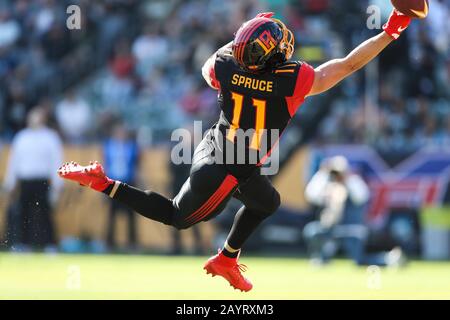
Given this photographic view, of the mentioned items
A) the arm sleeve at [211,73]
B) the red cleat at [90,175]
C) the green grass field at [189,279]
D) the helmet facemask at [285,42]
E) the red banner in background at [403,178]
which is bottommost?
the green grass field at [189,279]

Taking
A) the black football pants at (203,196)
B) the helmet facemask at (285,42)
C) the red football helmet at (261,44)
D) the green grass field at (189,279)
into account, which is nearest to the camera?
the red football helmet at (261,44)

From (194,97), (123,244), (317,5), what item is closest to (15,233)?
(123,244)

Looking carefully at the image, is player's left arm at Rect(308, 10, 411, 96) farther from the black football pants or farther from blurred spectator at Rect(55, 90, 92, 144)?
blurred spectator at Rect(55, 90, 92, 144)

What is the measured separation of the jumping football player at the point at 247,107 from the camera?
7.56m

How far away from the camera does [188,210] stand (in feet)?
25.7

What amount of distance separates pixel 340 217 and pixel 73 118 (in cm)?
521

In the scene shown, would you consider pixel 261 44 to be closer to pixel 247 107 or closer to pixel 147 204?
pixel 247 107

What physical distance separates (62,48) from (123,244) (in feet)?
13.0

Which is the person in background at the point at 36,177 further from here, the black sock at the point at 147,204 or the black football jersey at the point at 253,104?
the black football jersey at the point at 253,104

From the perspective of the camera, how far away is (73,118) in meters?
16.8

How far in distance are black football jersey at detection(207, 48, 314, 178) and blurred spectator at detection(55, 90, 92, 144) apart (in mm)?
9019

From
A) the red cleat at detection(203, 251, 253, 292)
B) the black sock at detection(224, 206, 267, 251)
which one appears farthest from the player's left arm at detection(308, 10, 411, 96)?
the red cleat at detection(203, 251, 253, 292)

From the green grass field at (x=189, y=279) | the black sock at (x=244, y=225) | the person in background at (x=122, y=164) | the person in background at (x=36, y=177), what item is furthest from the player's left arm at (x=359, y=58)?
the person in background at (x=122, y=164)

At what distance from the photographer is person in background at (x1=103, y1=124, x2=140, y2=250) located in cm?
1579
